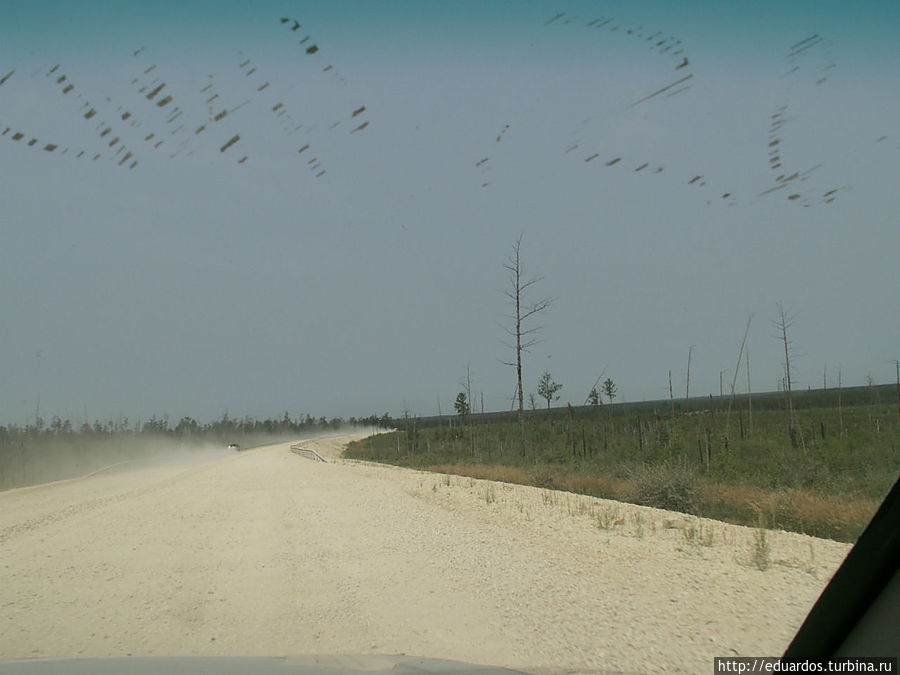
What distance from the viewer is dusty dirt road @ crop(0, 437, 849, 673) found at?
A: 19.2 ft

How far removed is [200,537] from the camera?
38.4ft

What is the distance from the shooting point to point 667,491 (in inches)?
622

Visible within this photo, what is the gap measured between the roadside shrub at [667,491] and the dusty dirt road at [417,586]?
59.0 inches

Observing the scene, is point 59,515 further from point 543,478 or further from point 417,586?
point 543,478

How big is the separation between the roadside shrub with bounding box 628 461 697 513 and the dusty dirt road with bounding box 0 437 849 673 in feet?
4.91

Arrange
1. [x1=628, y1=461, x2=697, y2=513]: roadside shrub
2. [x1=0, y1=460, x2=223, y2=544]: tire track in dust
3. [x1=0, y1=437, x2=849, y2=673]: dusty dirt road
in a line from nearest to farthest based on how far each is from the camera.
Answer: [x1=0, y1=437, x2=849, y2=673]: dusty dirt road
[x1=0, y1=460, x2=223, y2=544]: tire track in dust
[x1=628, y1=461, x2=697, y2=513]: roadside shrub

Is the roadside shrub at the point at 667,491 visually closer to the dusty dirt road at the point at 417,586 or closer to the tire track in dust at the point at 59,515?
the dusty dirt road at the point at 417,586

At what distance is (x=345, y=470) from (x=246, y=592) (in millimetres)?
21082

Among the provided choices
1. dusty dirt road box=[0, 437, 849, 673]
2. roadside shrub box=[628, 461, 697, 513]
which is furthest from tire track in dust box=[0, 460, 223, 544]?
roadside shrub box=[628, 461, 697, 513]

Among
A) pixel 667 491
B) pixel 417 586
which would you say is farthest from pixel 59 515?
pixel 667 491

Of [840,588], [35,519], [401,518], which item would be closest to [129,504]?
[35,519]

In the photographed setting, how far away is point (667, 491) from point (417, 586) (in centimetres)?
953

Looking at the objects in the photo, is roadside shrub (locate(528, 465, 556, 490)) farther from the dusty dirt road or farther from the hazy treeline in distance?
the hazy treeline in distance

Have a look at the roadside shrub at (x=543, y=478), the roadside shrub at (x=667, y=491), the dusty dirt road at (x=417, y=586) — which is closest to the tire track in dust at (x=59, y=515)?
the dusty dirt road at (x=417, y=586)
